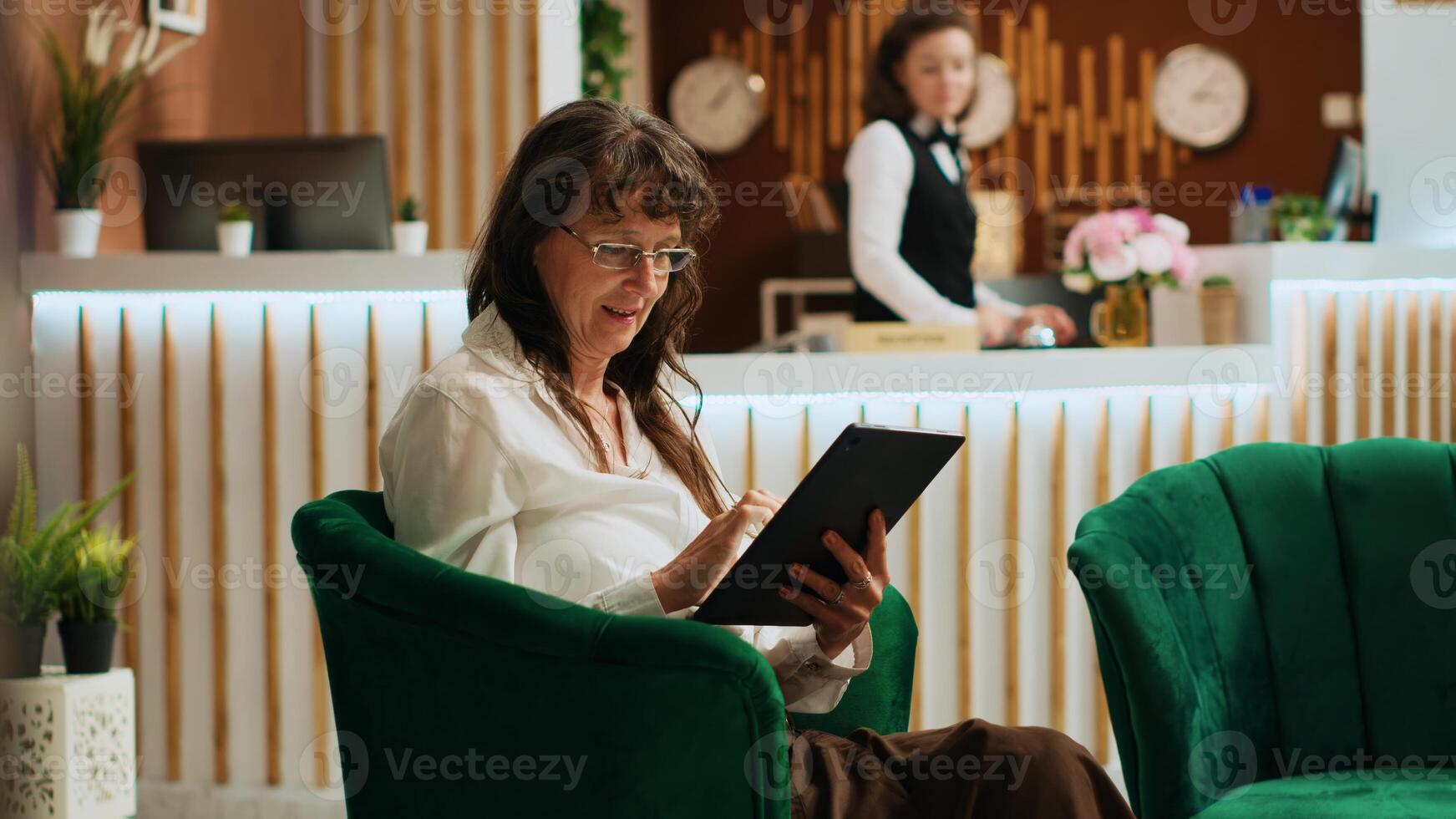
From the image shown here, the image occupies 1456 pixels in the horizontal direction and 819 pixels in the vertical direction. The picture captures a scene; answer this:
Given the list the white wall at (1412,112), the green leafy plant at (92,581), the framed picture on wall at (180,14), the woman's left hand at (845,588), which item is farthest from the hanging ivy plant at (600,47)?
the woman's left hand at (845,588)

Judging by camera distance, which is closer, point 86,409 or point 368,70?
point 86,409

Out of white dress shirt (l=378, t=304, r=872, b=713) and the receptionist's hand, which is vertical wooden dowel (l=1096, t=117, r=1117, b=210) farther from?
white dress shirt (l=378, t=304, r=872, b=713)

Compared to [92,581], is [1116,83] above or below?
above

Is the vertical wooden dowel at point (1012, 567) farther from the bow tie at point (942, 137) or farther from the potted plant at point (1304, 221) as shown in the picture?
the potted plant at point (1304, 221)

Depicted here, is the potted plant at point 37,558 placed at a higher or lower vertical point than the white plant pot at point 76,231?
lower

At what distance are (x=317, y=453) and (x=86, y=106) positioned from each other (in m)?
0.93

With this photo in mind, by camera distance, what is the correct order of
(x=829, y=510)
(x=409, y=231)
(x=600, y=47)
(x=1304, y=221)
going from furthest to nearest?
(x=600, y=47)
(x=1304, y=221)
(x=409, y=231)
(x=829, y=510)

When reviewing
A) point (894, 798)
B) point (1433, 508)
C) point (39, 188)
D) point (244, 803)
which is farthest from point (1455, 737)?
point (39, 188)

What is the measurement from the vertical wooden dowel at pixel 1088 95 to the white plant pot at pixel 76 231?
5.64 metres

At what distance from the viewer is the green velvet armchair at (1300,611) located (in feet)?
5.79

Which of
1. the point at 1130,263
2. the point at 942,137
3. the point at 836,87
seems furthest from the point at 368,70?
the point at 836,87

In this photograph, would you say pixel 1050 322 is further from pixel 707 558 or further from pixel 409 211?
pixel 707 558

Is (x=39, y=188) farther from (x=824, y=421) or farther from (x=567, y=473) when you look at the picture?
(x=567, y=473)

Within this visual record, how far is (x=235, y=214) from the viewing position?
2.80 meters
